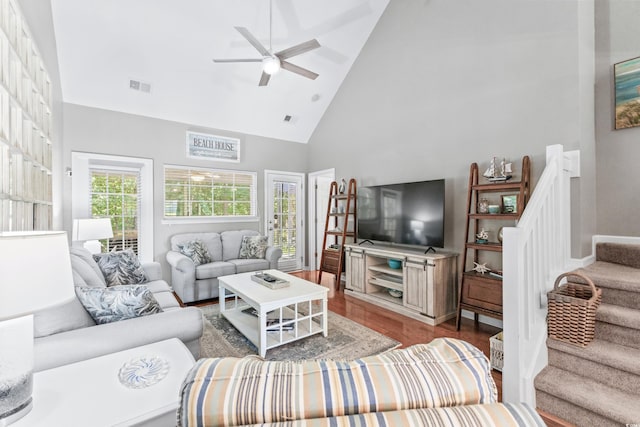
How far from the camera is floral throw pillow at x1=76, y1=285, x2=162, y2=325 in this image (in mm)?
1640

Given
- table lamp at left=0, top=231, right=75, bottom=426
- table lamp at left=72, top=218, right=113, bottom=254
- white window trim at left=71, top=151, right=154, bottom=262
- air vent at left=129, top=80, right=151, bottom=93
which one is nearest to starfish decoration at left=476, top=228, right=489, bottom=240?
table lamp at left=0, top=231, right=75, bottom=426

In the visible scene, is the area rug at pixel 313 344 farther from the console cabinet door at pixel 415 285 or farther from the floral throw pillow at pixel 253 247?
the floral throw pillow at pixel 253 247

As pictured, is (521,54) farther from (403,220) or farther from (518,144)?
(403,220)

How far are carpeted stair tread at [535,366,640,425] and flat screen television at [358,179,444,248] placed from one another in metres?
1.55

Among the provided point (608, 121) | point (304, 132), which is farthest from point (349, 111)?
point (608, 121)

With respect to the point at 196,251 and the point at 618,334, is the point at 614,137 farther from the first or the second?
the point at 196,251

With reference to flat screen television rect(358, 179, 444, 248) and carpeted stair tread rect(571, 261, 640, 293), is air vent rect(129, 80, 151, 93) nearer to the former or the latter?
flat screen television rect(358, 179, 444, 248)

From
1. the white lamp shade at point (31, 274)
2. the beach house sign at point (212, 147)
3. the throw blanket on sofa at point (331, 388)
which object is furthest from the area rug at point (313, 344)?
the beach house sign at point (212, 147)

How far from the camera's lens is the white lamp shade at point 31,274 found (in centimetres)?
75

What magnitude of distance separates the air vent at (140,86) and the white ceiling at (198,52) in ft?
0.16

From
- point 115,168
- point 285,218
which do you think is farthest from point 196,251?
point 285,218

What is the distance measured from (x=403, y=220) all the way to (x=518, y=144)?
1414mm

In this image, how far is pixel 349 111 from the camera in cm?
487

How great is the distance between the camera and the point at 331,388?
1.96 ft
